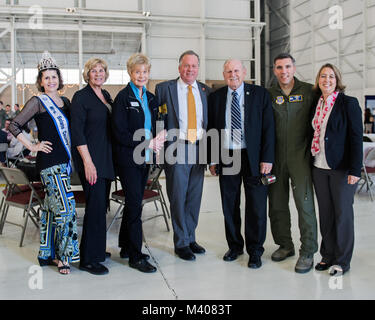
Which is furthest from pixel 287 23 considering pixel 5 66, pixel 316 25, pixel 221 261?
pixel 221 261

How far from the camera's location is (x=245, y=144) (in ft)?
8.81

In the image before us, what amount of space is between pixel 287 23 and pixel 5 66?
1355 centimetres

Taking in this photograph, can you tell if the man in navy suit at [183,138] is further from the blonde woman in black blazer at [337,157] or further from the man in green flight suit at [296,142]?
the blonde woman in black blazer at [337,157]

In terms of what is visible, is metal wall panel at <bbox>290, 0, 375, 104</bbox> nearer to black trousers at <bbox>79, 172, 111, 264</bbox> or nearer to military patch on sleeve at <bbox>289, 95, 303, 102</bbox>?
military patch on sleeve at <bbox>289, 95, 303, 102</bbox>

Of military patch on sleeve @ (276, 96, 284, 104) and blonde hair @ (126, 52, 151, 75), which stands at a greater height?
blonde hair @ (126, 52, 151, 75)

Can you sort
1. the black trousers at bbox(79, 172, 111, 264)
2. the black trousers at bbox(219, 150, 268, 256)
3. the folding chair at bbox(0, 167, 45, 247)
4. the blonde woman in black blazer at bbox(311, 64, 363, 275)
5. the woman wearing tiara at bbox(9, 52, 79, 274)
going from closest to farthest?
the blonde woman in black blazer at bbox(311, 64, 363, 275) < the woman wearing tiara at bbox(9, 52, 79, 274) < the black trousers at bbox(79, 172, 111, 264) < the black trousers at bbox(219, 150, 268, 256) < the folding chair at bbox(0, 167, 45, 247)

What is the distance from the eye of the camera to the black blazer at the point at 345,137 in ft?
7.78

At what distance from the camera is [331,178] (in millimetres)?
2471

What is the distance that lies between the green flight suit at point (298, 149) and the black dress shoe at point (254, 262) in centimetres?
32

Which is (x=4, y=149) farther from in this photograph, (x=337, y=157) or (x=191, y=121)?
(x=337, y=157)

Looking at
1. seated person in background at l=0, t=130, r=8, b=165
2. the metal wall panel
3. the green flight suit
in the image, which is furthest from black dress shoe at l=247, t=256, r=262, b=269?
the metal wall panel

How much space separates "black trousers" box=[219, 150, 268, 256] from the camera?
273 cm

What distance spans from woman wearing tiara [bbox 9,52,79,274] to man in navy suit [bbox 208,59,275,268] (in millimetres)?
1072
